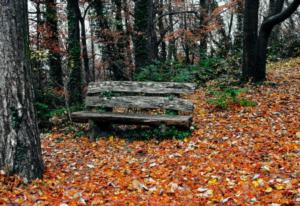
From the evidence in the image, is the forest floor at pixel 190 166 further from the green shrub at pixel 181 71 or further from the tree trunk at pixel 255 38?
the green shrub at pixel 181 71

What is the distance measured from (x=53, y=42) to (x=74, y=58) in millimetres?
1155

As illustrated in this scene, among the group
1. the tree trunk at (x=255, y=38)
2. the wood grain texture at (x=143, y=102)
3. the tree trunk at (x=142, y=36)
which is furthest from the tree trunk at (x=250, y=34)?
the tree trunk at (x=142, y=36)

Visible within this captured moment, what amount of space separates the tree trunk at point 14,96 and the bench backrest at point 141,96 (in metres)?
3.29

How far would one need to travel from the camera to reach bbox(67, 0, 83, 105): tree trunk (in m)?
12.4

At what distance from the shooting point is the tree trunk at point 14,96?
493cm

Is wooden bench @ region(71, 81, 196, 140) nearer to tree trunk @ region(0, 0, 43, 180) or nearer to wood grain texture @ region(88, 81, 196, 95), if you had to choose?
wood grain texture @ region(88, 81, 196, 95)

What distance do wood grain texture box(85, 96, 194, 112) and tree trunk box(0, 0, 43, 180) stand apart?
10.7 feet

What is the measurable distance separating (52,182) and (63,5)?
34.5 ft

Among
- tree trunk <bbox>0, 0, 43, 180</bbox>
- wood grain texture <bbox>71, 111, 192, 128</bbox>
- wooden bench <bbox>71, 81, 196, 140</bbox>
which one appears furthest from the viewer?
wooden bench <bbox>71, 81, 196, 140</bbox>

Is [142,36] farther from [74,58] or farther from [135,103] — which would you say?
[135,103]

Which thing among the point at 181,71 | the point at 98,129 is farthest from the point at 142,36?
the point at 98,129

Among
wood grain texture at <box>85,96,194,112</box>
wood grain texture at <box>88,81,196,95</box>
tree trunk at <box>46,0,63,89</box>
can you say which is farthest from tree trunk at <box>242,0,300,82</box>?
tree trunk at <box>46,0,63,89</box>

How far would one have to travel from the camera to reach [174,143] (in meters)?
7.09

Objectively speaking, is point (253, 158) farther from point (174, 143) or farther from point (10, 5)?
point (10, 5)
